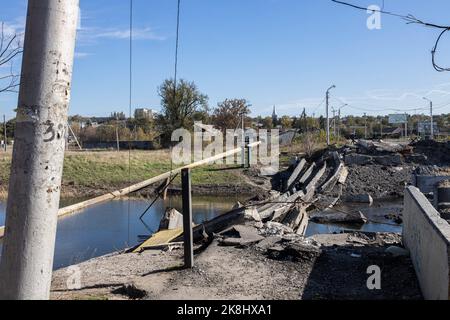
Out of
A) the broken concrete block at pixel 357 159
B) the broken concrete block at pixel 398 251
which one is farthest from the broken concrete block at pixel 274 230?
the broken concrete block at pixel 357 159

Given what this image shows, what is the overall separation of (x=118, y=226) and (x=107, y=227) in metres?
0.43

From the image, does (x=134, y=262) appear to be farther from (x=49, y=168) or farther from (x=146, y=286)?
(x=49, y=168)

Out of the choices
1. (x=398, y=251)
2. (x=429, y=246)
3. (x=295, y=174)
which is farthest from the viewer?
(x=295, y=174)

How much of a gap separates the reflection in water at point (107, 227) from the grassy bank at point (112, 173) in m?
4.84

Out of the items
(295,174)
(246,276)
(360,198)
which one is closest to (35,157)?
(246,276)

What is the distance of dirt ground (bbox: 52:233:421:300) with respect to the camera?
6.67 metres

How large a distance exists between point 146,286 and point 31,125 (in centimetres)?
414

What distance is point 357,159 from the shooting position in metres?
32.1

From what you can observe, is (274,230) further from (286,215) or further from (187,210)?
(286,215)

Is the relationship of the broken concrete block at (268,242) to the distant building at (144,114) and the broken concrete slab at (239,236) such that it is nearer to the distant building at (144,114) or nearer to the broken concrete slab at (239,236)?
the broken concrete slab at (239,236)

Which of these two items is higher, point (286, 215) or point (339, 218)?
point (286, 215)

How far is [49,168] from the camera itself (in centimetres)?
→ 335
